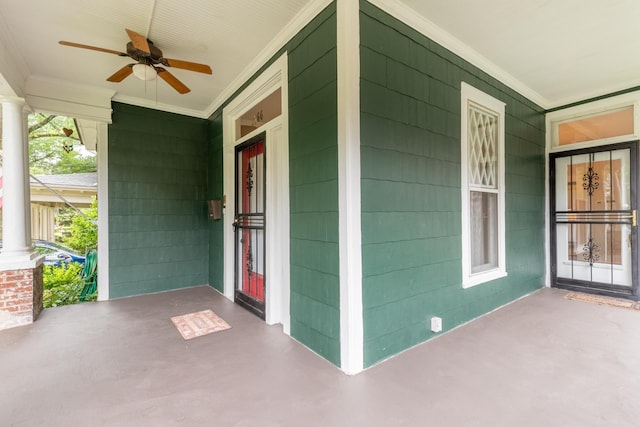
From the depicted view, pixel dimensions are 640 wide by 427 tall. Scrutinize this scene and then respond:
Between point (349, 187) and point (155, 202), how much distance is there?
3.79 m

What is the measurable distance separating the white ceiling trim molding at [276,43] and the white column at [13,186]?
2.33m

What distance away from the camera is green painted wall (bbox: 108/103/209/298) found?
14.5 feet

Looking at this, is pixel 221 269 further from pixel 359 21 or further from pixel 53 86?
pixel 359 21

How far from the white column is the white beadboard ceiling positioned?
11.5 inches

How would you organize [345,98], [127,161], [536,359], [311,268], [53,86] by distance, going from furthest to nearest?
[127,161] < [53,86] < [311,268] < [536,359] < [345,98]

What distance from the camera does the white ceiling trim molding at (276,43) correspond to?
248cm

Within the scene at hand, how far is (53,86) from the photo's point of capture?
3.88m

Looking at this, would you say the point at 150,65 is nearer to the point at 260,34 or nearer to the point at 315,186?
the point at 260,34

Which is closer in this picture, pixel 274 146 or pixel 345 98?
pixel 345 98

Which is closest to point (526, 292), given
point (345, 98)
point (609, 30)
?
point (609, 30)

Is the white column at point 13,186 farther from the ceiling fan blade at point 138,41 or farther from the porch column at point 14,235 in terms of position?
the ceiling fan blade at point 138,41

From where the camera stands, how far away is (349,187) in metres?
2.19

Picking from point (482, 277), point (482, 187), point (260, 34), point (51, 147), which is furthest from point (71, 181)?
point (482, 277)

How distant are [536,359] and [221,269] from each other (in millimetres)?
3948
